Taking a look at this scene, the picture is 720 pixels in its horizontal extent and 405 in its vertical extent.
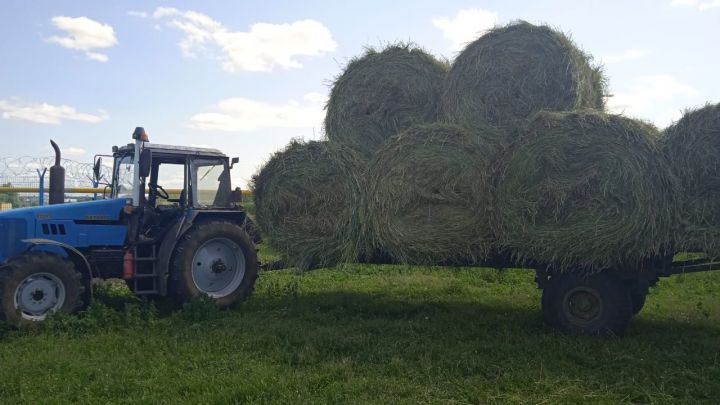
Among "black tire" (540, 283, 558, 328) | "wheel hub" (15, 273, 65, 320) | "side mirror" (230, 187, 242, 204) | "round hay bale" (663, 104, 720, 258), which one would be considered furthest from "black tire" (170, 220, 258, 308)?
"round hay bale" (663, 104, 720, 258)

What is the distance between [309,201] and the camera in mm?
6246

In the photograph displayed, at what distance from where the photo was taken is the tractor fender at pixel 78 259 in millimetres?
5941

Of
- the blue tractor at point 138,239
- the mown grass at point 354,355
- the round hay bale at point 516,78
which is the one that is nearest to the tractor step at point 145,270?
the blue tractor at point 138,239

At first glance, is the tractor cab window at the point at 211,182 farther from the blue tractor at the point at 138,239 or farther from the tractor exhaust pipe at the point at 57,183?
the tractor exhaust pipe at the point at 57,183

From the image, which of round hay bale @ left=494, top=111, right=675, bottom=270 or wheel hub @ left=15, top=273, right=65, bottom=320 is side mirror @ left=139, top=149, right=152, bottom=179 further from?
round hay bale @ left=494, top=111, right=675, bottom=270

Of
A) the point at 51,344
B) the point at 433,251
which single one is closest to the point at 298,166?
the point at 433,251

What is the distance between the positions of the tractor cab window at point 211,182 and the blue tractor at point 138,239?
12mm

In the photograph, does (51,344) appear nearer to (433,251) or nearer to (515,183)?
(433,251)

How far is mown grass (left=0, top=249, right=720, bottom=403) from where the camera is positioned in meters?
3.99

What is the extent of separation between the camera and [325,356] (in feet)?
15.7

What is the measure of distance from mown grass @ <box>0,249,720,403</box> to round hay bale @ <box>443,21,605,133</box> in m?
2.10

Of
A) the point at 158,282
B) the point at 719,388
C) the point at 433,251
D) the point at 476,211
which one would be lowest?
the point at 719,388

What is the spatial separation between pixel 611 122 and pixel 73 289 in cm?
520

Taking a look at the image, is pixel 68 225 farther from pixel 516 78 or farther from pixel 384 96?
pixel 516 78
